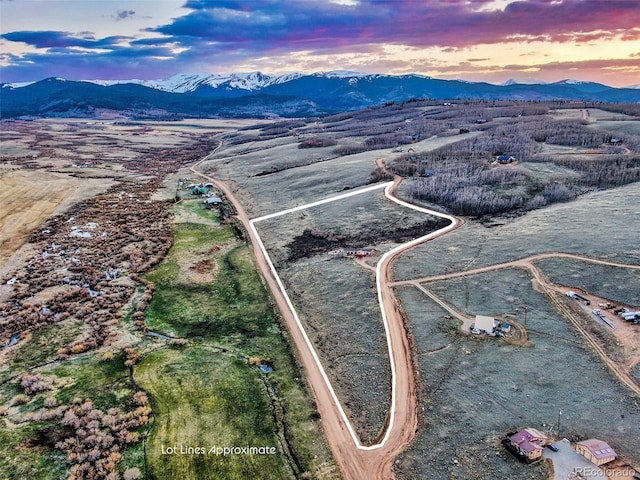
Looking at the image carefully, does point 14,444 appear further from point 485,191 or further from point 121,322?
point 485,191

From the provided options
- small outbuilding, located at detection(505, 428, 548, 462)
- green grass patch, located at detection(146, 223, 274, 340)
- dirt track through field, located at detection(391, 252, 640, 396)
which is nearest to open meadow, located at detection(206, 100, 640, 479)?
dirt track through field, located at detection(391, 252, 640, 396)

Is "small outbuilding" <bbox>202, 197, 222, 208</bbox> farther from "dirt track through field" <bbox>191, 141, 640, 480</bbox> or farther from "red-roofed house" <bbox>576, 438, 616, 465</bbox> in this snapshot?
"red-roofed house" <bbox>576, 438, 616, 465</bbox>

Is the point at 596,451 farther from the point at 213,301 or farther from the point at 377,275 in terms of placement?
the point at 213,301

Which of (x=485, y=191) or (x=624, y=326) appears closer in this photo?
(x=624, y=326)

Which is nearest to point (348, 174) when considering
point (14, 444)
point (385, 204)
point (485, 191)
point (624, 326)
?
point (385, 204)

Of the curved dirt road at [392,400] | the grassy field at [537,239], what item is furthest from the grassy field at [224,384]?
the grassy field at [537,239]
